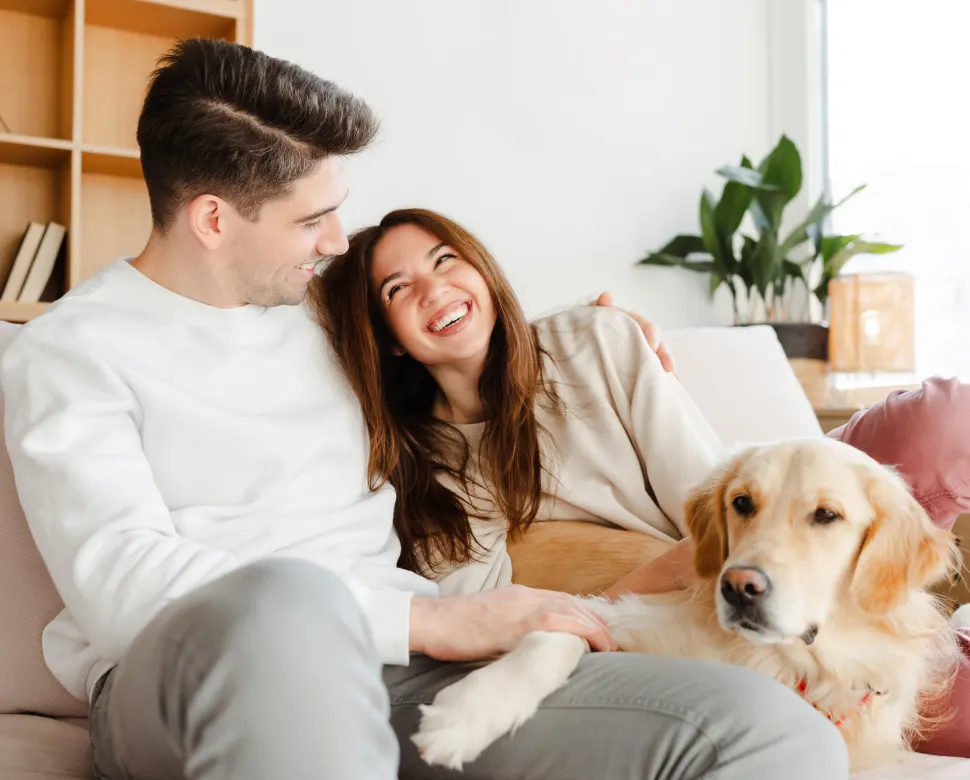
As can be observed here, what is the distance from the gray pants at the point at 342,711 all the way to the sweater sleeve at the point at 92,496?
0.11 metres

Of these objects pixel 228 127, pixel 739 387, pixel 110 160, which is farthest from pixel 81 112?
pixel 739 387

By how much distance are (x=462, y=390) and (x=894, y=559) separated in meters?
0.85

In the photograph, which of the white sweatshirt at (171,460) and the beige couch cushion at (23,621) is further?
the beige couch cushion at (23,621)

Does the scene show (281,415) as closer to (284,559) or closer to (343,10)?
(284,559)

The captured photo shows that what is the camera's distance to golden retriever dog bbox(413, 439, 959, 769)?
1.24 meters

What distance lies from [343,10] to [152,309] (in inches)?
90.8

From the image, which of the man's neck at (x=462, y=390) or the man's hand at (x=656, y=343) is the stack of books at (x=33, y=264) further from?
the man's hand at (x=656, y=343)

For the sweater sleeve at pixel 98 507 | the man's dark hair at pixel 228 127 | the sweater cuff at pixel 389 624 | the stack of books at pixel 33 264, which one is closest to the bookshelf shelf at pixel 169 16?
the stack of books at pixel 33 264

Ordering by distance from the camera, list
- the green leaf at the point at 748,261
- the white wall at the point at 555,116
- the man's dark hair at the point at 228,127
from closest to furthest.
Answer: the man's dark hair at the point at 228,127 < the white wall at the point at 555,116 < the green leaf at the point at 748,261

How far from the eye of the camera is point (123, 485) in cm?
123

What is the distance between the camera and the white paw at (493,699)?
1.01 meters

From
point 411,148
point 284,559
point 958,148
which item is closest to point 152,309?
point 284,559

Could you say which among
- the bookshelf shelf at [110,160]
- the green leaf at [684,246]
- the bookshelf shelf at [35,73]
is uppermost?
the bookshelf shelf at [35,73]

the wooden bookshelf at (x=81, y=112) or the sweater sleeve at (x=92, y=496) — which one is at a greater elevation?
the wooden bookshelf at (x=81, y=112)
